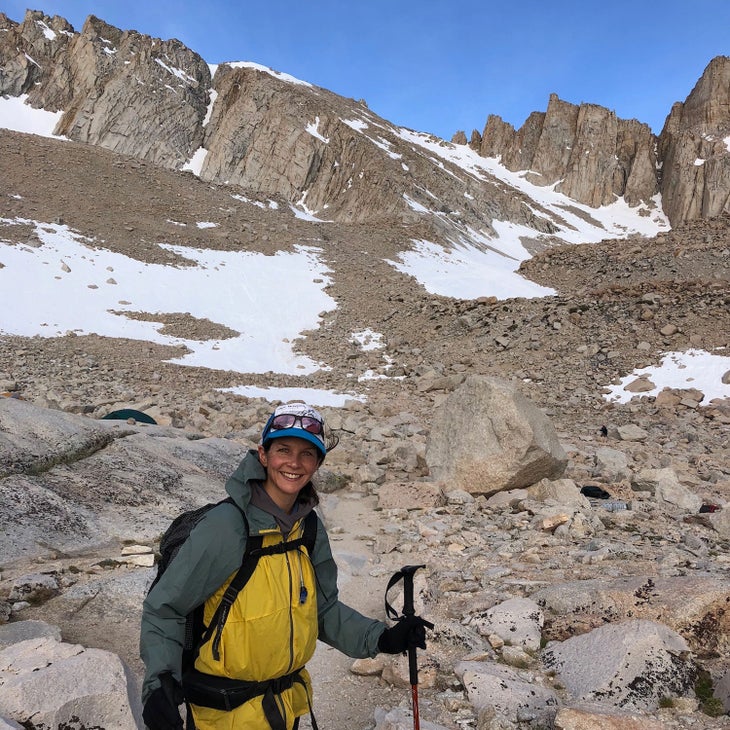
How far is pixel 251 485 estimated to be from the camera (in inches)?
101

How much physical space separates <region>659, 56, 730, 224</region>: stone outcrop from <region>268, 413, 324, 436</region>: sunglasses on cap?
347 ft

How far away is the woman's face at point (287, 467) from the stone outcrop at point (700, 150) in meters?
106

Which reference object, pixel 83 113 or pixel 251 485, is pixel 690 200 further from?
pixel 251 485

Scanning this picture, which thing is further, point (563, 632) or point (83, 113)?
point (83, 113)

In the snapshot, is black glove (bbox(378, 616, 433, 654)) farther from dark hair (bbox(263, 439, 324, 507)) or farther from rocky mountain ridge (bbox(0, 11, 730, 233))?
rocky mountain ridge (bbox(0, 11, 730, 233))

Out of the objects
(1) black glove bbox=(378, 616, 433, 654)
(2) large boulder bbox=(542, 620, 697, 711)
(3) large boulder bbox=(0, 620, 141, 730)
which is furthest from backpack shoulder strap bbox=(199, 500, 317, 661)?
(2) large boulder bbox=(542, 620, 697, 711)

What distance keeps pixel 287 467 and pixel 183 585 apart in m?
0.67

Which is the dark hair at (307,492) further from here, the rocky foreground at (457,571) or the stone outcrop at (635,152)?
the stone outcrop at (635,152)

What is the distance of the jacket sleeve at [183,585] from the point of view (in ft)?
7.47

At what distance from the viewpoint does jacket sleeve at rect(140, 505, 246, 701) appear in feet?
7.47

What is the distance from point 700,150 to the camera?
97.8 m

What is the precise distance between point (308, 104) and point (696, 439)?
74999 mm

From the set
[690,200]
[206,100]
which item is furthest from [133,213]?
[690,200]

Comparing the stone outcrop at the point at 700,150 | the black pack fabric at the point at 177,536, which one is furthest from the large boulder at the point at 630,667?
the stone outcrop at the point at 700,150
